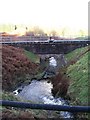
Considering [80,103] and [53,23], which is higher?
[53,23]

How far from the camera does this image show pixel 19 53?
51.4 metres

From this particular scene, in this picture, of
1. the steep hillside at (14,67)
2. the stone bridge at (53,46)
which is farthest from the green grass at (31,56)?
the stone bridge at (53,46)

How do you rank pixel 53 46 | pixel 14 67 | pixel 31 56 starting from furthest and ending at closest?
pixel 31 56, pixel 53 46, pixel 14 67

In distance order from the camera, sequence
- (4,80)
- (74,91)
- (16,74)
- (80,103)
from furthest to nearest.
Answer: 1. (16,74)
2. (4,80)
3. (74,91)
4. (80,103)

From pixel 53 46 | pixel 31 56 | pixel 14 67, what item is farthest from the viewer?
pixel 31 56

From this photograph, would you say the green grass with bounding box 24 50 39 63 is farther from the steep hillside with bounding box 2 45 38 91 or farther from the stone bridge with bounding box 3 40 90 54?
the stone bridge with bounding box 3 40 90 54

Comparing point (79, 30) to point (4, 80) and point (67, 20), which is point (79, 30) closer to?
point (67, 20)

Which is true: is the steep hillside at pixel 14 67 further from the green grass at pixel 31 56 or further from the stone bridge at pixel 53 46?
the stone bridge at pixel 53 46

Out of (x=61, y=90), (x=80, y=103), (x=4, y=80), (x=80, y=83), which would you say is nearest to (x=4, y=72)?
(x=4, y=80)

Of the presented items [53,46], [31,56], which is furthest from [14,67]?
[31,56]

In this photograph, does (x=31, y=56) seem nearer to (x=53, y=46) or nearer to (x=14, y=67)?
(x=53, y=46)

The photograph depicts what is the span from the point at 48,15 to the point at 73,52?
50.8 meters

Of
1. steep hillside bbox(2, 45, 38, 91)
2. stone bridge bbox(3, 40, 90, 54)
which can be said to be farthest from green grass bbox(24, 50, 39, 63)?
stone bridge bbox(3, 40, 90, 54)

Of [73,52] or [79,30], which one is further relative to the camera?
[79,30]
